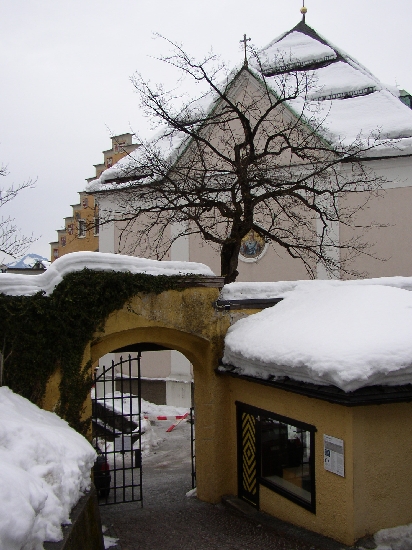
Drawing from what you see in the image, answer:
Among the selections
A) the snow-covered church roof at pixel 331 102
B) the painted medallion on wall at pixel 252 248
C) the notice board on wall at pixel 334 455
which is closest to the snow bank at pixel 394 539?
the notice board on wall at pixel 334 455

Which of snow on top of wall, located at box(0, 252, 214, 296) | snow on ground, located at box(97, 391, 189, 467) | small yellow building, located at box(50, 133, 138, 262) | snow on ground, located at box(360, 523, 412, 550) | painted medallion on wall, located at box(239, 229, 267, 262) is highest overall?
small yellow building, located at box(50, 133, 138, 262)

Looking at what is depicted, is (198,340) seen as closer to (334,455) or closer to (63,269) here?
(63,269)

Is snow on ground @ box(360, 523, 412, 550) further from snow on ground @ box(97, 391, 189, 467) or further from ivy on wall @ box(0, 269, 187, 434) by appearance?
snow on ground @ box(97, 391, 189, 467)

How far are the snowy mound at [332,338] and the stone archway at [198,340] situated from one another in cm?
44

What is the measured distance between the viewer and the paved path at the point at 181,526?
7691mm

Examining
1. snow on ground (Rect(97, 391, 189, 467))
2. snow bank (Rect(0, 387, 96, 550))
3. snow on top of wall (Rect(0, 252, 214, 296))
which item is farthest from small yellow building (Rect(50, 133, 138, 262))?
snow bank (Rect(0, 387, 96, 550))

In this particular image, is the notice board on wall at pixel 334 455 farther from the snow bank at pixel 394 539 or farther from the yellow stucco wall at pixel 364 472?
the snow bank at pixel 394 539

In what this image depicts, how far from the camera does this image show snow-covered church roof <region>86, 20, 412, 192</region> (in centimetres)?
1620

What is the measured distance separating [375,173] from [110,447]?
34.9 ft

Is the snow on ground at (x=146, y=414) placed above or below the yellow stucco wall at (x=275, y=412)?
below

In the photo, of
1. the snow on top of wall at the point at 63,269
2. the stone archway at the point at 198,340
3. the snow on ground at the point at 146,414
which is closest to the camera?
the snow on top of wall at the point at 63,269

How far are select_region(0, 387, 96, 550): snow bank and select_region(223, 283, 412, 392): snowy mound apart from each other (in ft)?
8.95

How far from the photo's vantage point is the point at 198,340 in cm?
954

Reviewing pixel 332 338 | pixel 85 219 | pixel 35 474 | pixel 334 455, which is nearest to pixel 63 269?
pixel 35 474
